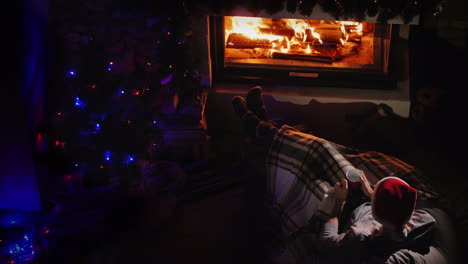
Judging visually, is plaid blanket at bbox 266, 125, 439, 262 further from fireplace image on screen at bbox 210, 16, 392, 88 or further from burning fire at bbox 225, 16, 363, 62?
burning fire at bbox 225, 16, 363, 62

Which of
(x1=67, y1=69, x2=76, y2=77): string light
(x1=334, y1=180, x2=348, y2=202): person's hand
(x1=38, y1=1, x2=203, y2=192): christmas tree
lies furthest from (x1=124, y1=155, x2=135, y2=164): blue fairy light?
(x1=334, y1=180, x2=348, y2=202): person's hand

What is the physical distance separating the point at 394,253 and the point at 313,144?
67cm

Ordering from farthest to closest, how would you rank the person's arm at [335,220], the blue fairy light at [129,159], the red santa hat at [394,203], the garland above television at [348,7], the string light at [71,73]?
the garland above television at [348,7], the blue fairy light at [129,159], the string light at [71,73], the person's arm at [335,220], the red santa hat at [394,203]

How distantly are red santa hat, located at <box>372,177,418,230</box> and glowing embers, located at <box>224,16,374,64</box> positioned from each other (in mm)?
2226

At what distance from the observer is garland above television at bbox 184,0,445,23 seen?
2.68 metres

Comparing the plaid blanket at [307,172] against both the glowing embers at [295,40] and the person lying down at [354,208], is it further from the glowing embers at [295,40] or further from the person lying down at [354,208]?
the glowing embers at [295,40]

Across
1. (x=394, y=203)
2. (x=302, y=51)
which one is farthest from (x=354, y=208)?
(x=302, y=51)

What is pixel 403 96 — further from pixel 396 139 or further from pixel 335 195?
pixel 335 195

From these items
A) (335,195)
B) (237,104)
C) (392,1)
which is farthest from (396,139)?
(335,195)

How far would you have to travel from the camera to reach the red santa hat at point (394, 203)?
1229 mm

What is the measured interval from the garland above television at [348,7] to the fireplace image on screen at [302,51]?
14.7 inches

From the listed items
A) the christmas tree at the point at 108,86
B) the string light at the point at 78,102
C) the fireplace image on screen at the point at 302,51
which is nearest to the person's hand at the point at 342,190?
the christmas tree at the point at 108,86

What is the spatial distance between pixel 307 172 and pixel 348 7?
158cm

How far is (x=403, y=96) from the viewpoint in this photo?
3.12 metres
